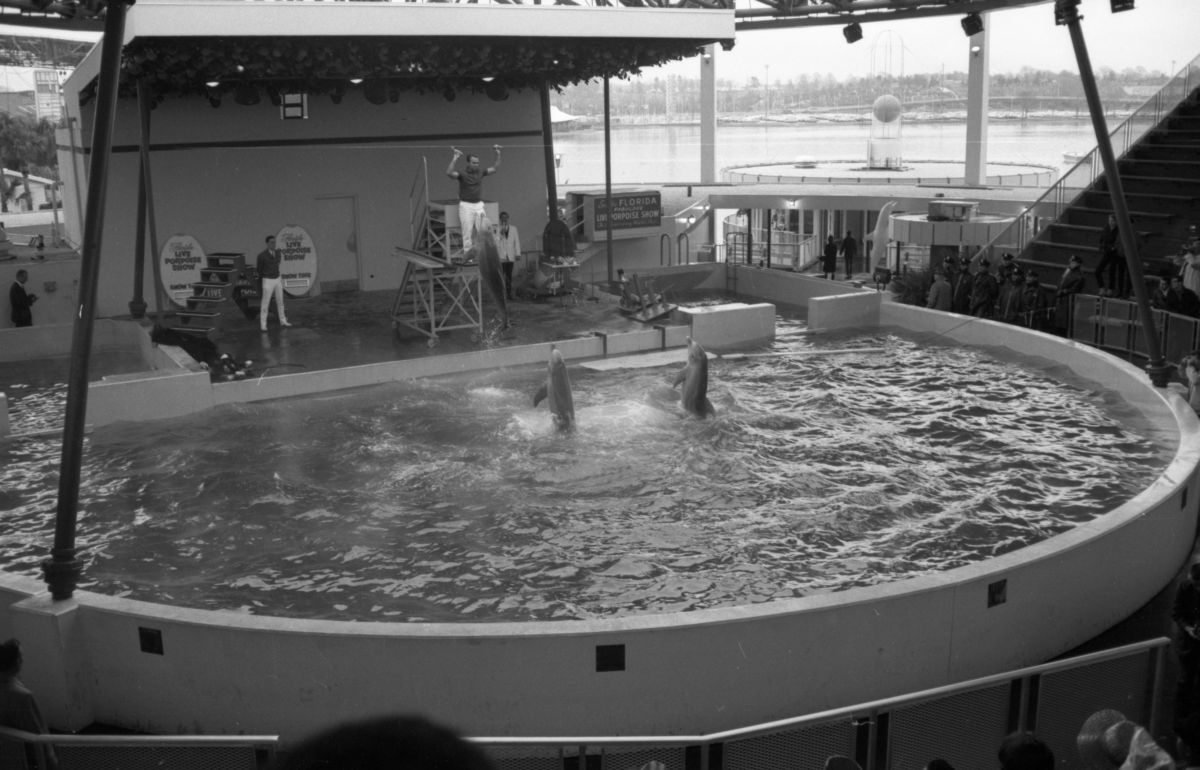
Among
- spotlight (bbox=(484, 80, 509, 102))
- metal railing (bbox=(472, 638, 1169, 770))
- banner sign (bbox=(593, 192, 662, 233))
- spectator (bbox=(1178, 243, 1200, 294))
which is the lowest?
metal railing (bbox=(472, 638, 1169, 770))

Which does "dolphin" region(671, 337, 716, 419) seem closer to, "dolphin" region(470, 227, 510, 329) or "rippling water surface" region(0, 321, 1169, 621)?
"rippling water surface" region(0, 321, 1169, 621)

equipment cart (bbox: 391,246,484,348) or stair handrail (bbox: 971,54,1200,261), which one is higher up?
stair handrail (bbox: 971,54,1200,261)

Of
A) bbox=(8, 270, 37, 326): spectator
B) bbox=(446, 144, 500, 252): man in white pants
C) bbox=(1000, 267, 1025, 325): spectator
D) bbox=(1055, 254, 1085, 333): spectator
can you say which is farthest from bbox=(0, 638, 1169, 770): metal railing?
bbox=(8, 270, 37, 326): spectator

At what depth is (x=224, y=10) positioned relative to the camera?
17312 millimetres

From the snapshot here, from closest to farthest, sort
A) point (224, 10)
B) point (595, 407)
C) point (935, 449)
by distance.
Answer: point (935, 449) → point (595, 407) → point (224, 10)

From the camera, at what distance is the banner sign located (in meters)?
27.1

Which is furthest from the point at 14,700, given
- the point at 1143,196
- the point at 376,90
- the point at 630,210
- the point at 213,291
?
the point at 1143,196

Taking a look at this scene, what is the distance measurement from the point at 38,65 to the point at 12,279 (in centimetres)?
2176

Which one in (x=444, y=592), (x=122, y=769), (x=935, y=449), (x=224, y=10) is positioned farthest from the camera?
(x=224, y=10)

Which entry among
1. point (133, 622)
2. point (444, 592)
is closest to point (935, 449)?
point (444, 592)

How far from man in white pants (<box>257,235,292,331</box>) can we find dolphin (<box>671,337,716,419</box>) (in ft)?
27.4

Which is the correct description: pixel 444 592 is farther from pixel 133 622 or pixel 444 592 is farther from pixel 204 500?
pixel 204 500

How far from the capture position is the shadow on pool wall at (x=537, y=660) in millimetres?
8148

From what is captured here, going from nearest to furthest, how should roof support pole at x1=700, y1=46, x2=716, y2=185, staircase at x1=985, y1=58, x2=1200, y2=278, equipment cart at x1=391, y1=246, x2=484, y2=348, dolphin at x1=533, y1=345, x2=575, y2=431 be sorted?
1. dolphin at x1=533, y1=345, x2=575, y2=431
2. equipment cart at x1=391, y1=246, x2=484, y2=348
3. staircase at x1=985, y1=58, x2=1200, y2=278
4. roof support pole at x1=700, y1=46, x2=716, y2=185
